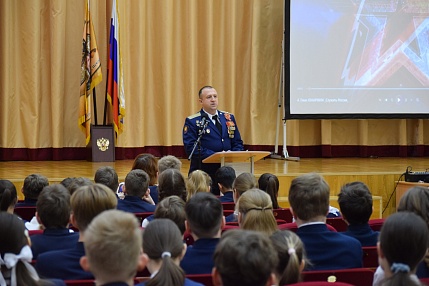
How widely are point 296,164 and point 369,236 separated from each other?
20.0 feet

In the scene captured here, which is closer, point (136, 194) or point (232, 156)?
point (136, 194)

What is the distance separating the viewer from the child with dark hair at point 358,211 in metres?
3.57

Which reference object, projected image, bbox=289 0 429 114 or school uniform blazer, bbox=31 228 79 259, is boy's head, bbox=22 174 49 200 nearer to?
school uniform blazer, bbox=31 228 79 259

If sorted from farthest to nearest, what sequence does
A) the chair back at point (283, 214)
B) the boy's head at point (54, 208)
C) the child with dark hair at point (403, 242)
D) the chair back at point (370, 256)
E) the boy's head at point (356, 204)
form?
the chair back at point (283, 214)
the boy's head at point (356, 204)
the chair back at point (370, 256)
the boy's head at point (54, 208)
the child with dark hair at point (403, 242)

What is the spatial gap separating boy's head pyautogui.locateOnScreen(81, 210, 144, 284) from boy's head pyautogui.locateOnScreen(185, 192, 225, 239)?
0.91 m

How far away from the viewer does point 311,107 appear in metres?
10.3

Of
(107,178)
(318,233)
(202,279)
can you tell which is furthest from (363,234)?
(107,178)

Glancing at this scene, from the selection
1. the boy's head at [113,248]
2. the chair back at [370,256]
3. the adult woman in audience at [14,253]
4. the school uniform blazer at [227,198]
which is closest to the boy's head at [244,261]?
the boy's head at [113,248]

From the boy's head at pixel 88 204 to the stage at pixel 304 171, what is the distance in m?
4.59

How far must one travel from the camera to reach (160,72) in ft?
35.3

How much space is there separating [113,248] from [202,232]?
1.02m

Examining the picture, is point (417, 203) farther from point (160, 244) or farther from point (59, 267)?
point (59, 267)

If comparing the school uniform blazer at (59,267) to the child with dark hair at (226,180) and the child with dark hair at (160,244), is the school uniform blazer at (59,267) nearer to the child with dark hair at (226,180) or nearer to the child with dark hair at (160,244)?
the child with dark hair at (160,244)

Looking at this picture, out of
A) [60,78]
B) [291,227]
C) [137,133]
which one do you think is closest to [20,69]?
[60,78]
